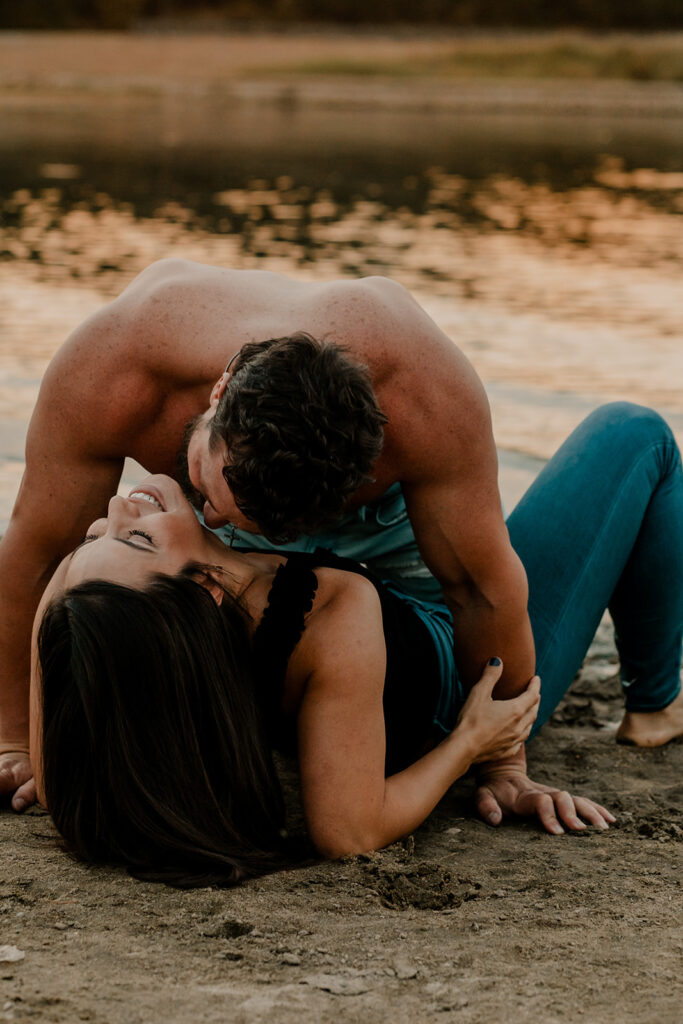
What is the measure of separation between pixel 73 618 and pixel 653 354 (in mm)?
6462

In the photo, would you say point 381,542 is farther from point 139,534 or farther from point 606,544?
point 139,534

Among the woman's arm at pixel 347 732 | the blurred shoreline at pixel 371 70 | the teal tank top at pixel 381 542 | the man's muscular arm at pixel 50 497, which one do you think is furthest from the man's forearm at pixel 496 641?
the blurred shoreline at pixel 371 70

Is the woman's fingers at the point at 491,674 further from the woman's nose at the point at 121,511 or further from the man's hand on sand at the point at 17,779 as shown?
the man's hand on sand at the point at 17,779

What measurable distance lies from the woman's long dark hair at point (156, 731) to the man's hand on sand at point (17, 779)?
1.42 feet

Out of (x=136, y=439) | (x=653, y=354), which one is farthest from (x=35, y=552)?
(x=653, y=354)

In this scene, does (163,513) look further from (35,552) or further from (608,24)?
(608,24)

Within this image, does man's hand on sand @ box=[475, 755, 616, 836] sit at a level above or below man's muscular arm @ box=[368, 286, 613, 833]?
below

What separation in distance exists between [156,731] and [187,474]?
61 cm

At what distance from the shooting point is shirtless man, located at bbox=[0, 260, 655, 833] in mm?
2762

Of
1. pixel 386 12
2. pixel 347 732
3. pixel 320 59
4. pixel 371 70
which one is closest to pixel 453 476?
pixel 347 732

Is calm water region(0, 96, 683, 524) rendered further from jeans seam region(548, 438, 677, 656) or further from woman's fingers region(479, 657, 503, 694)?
woman's fingers region(479, 657, 503, 694)

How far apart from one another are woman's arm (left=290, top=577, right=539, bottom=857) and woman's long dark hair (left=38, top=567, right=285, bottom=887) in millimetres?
97

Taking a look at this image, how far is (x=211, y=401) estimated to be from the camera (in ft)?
8.60

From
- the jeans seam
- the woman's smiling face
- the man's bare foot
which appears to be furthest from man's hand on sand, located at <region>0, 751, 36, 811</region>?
the man's bare foot
